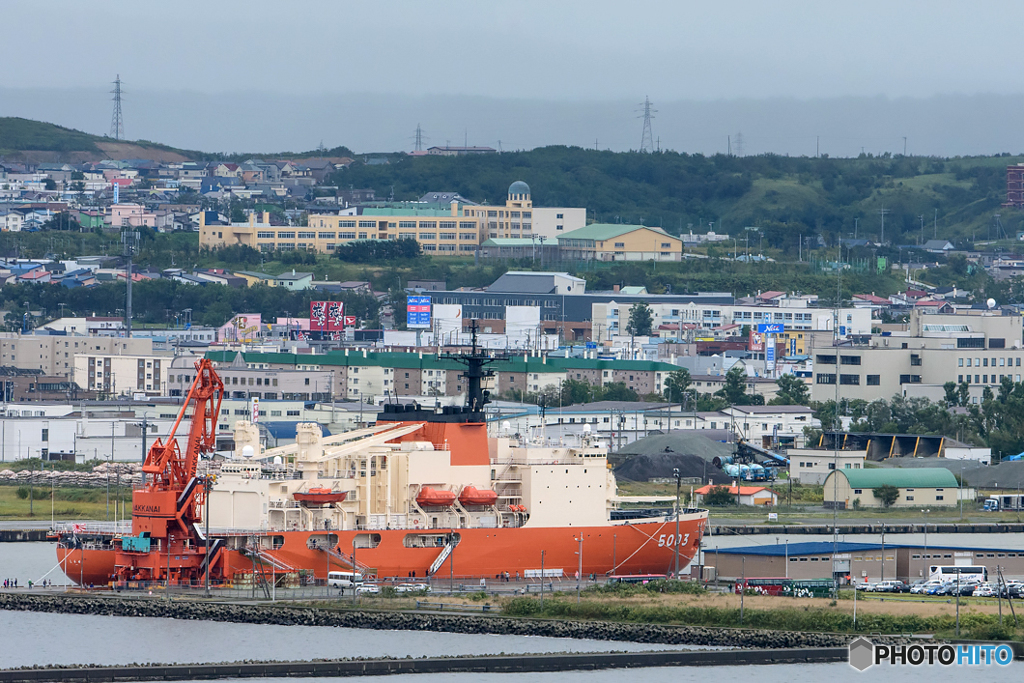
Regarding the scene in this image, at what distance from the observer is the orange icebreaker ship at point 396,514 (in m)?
43.4

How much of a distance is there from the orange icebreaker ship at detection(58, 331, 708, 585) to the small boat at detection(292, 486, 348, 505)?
0.03m

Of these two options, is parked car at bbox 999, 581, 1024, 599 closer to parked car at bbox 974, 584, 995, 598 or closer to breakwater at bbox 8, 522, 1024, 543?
parked car at bbox 974, 584, 995, 598

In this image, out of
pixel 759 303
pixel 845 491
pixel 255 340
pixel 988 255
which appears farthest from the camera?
pixel 988 255

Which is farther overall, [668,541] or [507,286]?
[507,286]

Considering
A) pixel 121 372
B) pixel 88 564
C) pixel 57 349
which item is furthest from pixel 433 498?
pixel 57 349

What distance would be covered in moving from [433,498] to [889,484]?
2791 centimetres

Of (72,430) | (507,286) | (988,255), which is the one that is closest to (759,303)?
(507,286)

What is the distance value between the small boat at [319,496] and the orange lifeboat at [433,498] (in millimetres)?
2041

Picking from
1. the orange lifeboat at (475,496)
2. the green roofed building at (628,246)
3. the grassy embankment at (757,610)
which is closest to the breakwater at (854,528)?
the orange lifeboat at (475,496)

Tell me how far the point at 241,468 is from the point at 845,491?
30424 mm

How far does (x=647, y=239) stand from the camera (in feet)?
532

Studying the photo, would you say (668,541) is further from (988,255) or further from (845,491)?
(988,255)

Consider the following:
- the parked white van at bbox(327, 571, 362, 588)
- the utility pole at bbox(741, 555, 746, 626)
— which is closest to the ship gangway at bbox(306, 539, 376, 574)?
the parked white van at bbox(327, 571, 362, 588)

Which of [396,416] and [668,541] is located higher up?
[396,416]
